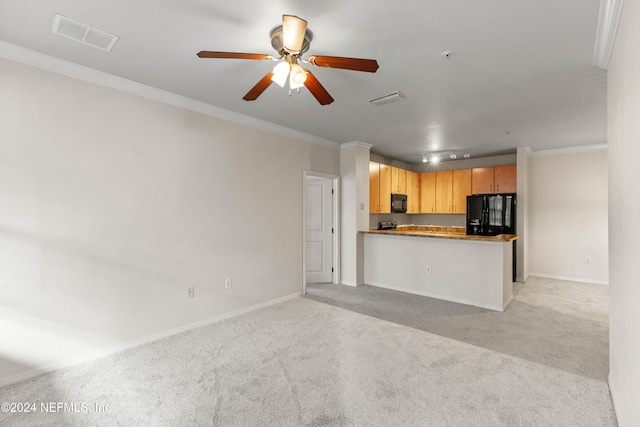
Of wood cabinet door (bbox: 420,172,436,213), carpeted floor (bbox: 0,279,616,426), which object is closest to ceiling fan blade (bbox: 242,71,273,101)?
carpeted floor (bbox: 0,279,616,426)

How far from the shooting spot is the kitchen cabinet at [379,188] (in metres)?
5.83

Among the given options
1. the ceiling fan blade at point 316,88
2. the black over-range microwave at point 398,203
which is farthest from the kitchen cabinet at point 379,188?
the ceiling fan blade at point 316,88

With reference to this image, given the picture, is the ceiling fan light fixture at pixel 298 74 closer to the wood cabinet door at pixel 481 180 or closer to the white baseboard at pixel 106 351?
the white baseboard at pixel 106 351

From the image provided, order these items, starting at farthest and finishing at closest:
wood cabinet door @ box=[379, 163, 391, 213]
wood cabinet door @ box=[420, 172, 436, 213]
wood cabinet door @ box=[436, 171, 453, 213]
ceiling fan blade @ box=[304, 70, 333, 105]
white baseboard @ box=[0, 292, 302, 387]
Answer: wood cabinet door @ box=[420, 172, 436, 213], wood cabinet door @ box=[436, 171, 453, 213], wood cabinet door @ box=[379, 163, 391, 213], white baseboard @ box=[0, 292, 302, 387], ceiling fan blade @ box=[304, 70, 333, 105]

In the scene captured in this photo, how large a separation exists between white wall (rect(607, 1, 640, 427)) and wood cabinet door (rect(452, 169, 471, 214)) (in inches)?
171

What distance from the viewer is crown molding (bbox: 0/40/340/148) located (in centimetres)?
232

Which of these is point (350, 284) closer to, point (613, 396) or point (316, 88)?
point (613, 396)

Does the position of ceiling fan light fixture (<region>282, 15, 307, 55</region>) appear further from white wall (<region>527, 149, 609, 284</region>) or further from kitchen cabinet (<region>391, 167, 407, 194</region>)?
white wall (<region>527, 149, 609, 284</region>)

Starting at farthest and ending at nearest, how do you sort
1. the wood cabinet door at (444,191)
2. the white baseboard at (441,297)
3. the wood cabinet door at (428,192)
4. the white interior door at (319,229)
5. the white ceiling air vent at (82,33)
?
the wood cabinet door at (428,192) < the wood cabinet door at (444,191) < the white interior door at (319,229) < the white baseboard at (441,297) < the white ceiling air vent at (82,33)

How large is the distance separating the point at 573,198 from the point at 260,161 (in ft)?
18.7

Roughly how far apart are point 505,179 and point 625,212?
480 centimetres

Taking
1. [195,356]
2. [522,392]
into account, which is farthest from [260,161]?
[522,392]

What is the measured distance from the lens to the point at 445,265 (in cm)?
452

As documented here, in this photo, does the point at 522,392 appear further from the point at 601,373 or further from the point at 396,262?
the point at 396,262
